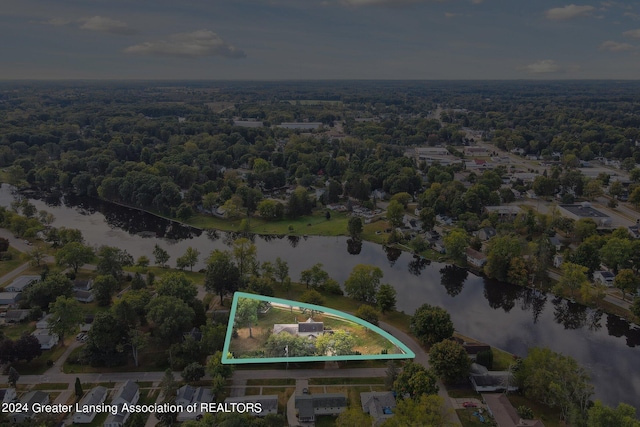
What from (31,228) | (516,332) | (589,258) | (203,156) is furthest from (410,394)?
(203,156)

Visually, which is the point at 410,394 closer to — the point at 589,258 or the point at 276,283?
the point at 276,283

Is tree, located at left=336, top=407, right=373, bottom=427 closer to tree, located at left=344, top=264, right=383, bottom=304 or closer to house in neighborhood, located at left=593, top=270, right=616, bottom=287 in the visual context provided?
tree, located at left=344, top=264, right=383, bottom=304

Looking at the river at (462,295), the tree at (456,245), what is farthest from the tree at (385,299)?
the tree at (456,245)

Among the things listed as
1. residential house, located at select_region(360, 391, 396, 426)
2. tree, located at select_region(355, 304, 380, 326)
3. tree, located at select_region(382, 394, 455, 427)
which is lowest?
residential house, located at select_region(360, 391, 396, 426)

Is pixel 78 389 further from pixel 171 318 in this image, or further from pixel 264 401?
pixel 264 401

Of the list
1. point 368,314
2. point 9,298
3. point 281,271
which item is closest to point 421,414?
point 368,314

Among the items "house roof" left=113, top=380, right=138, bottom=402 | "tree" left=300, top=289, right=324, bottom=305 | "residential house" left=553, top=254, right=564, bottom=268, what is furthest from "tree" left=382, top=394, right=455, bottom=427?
"residential house" left=553, top=254, right=564, bottom=268

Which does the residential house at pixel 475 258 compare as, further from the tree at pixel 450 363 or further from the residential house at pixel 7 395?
the residential house at pixel 7 395
